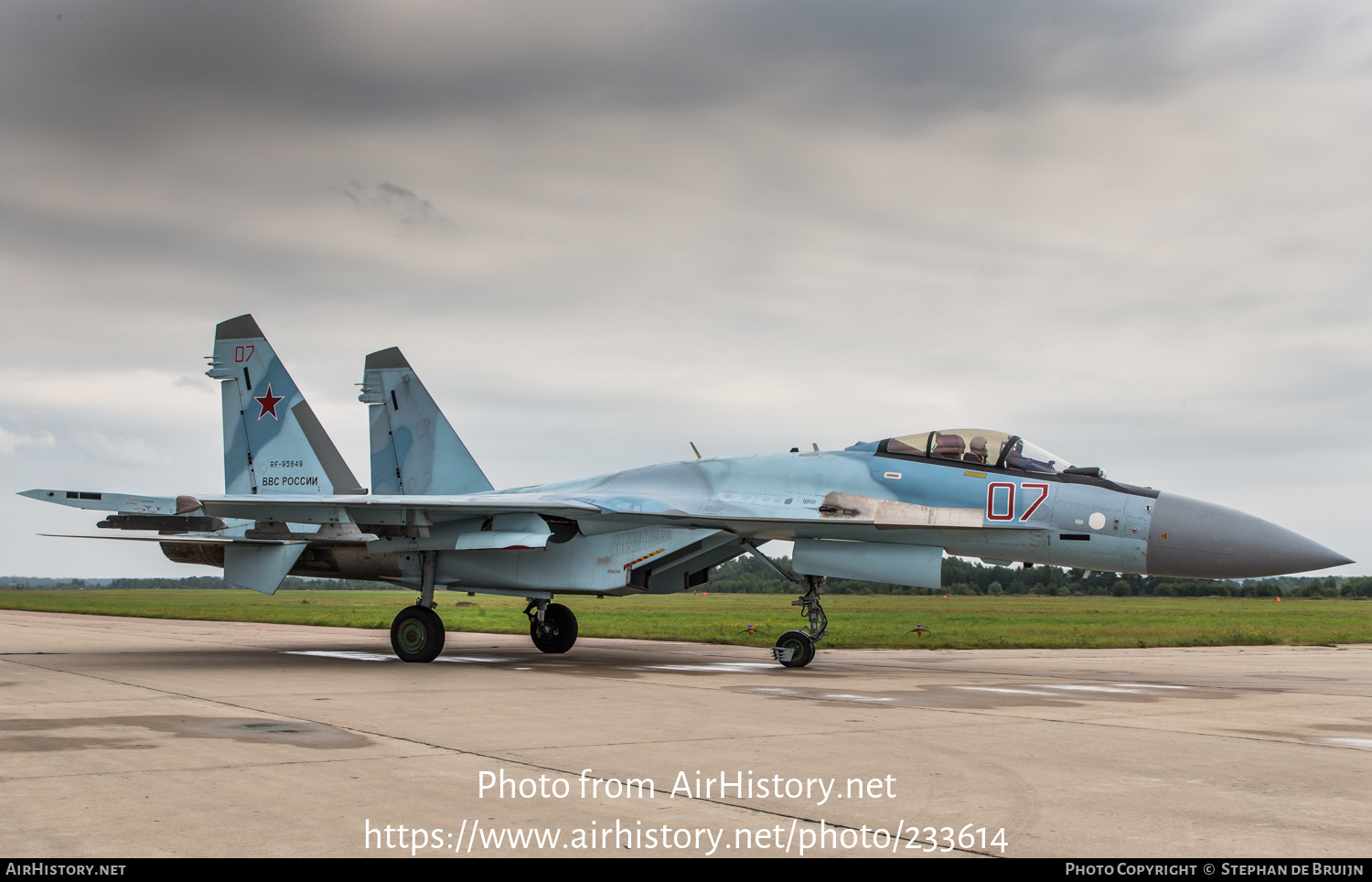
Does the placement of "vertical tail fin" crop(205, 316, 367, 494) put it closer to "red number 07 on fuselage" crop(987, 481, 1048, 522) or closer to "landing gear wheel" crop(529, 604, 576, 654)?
"landing gear wheel" crop(529, 604, 576, 654)

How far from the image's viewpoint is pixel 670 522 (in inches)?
541

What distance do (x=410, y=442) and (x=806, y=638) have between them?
823 centimetres

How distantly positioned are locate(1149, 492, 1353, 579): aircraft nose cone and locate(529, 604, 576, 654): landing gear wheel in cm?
861

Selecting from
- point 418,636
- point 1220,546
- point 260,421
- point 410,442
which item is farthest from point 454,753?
point 410,442

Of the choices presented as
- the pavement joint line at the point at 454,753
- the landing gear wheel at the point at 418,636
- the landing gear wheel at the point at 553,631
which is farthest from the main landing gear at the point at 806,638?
the pavement joint line at the point at 454,753

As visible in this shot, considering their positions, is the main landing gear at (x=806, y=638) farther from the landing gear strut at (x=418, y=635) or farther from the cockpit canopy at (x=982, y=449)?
the landing gear strut at (x=418, y=635)

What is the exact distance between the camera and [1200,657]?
17.1 m

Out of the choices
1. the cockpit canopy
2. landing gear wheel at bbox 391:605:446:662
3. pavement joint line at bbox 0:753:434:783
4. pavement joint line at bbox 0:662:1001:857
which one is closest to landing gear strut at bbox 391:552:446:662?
landing gear wheel at bbox 391:605:446:662

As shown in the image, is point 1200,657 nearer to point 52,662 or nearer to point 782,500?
point 782,500

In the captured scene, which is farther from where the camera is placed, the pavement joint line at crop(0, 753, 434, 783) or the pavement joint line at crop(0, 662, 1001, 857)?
the pavement joint line at crop(0, 753, 434, 783)

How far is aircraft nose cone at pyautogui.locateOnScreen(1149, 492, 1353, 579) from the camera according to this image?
1098cm

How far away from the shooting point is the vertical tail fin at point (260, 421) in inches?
655

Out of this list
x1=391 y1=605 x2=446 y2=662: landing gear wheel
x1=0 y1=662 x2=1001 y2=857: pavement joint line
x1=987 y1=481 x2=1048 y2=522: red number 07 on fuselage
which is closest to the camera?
x1=0 y1=662 x2=1001 y2=857: pavement joint line

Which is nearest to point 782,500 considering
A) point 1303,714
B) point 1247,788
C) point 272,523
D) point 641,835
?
point 1303,714
